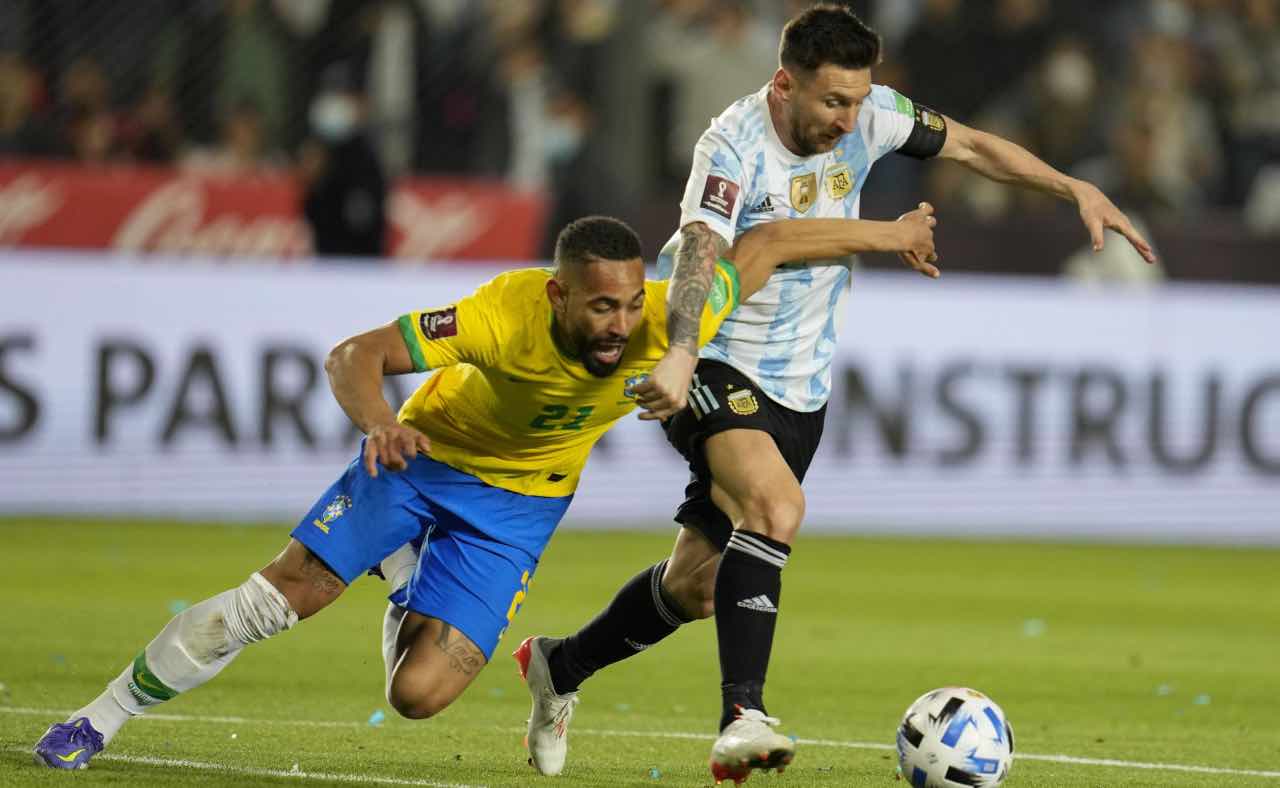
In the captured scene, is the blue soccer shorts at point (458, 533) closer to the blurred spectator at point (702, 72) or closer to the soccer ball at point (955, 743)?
the soccer ball at point (955, 743)

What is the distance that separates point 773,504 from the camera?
20.2ft

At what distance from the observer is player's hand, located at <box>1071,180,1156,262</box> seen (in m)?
6.64

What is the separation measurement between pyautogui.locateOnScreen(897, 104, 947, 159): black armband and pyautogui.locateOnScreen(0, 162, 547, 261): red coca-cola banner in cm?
993

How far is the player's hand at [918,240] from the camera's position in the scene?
6.32 m

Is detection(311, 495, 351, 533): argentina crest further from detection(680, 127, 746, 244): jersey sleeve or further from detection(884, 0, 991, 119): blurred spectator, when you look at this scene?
detection(884, 0, 991, 119): blurred spectator

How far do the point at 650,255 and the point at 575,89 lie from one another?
2.51 m

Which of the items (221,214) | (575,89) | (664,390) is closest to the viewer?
(664,390)

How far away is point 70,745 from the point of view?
5.88m

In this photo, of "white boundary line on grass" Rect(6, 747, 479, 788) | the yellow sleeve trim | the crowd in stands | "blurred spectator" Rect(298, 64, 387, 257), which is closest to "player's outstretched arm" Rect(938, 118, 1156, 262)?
the yellow sleeve trim

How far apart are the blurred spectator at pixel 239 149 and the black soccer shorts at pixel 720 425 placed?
34.8 ft

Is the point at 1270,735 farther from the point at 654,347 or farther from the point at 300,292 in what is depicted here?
the point at 300,292

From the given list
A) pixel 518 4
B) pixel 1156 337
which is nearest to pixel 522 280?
pixel 1156 337

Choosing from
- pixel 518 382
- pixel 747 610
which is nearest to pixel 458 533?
pixel 518 382

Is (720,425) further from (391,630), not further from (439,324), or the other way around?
(391,630)
